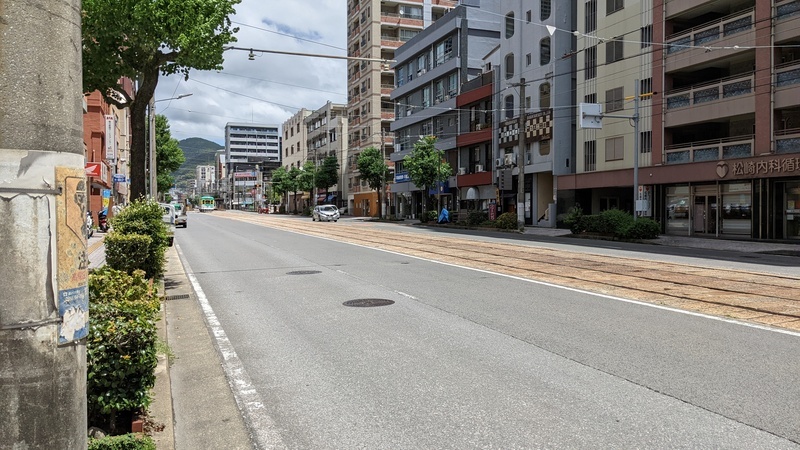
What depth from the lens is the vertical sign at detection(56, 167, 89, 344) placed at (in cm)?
230

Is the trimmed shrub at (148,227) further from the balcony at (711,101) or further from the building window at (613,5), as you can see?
the building window at (613,5)

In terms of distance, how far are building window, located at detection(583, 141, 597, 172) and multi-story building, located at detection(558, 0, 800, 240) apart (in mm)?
78

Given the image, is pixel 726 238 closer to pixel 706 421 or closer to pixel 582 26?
pixel 582 26

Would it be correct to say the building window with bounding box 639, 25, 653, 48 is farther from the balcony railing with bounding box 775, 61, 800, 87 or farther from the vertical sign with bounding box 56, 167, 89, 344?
the vertical sign with bounding box 56, 167, 89, 344

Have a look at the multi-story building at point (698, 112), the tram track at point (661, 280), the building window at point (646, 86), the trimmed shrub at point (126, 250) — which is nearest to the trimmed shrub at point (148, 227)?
the trimmed shrub at point (126, 250)

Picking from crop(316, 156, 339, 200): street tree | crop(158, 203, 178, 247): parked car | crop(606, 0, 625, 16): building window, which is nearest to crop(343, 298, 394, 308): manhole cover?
crop(158, 203, 178, 247): parked car

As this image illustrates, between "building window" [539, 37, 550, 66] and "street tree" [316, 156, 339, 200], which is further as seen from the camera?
"street tree" [316, 156, 339, 200]

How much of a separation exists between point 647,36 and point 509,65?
14089 millimetres

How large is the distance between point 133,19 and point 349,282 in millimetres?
6480

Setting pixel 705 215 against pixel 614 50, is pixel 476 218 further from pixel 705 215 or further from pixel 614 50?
pixel 705 215

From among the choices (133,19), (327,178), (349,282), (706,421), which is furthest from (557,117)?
(327,178)

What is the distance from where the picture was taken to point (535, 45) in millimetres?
41781

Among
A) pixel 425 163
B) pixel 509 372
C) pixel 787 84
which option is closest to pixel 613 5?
pixel 787 84

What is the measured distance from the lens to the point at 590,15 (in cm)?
3681
